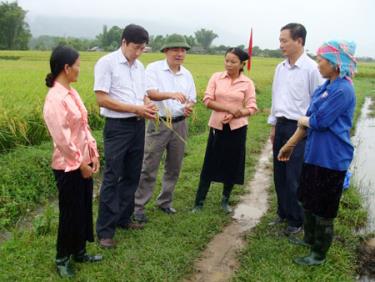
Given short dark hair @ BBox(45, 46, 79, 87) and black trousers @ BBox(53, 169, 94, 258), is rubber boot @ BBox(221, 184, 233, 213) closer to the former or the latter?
black trousers @ BBox(53, 169, 94, 258)

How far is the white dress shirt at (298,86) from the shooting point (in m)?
3.69

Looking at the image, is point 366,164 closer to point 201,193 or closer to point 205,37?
point 201,193

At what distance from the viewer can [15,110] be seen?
579 cm

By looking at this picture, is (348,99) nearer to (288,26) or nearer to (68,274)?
(288,26)

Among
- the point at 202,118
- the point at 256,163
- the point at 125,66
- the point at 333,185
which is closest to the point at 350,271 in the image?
the point at 333,185

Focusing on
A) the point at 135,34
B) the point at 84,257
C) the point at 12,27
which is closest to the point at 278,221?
the point at 84,257

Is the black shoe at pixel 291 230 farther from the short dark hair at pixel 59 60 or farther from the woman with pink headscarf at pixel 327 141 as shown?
the short dark hair at pixel 59 60

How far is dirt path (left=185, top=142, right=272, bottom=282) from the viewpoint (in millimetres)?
3262

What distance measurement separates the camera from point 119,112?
336 centimetres

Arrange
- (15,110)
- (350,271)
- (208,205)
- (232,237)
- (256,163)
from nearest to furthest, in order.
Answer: (350,271) < (232,237) < (208,205) < (15,110) < (256,163)

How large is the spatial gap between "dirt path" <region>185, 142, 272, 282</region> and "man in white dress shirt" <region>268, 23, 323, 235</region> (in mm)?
507

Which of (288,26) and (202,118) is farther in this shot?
(202,118)

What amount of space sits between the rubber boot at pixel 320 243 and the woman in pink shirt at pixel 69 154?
186 centimetres

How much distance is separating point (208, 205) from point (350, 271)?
5.75ft
